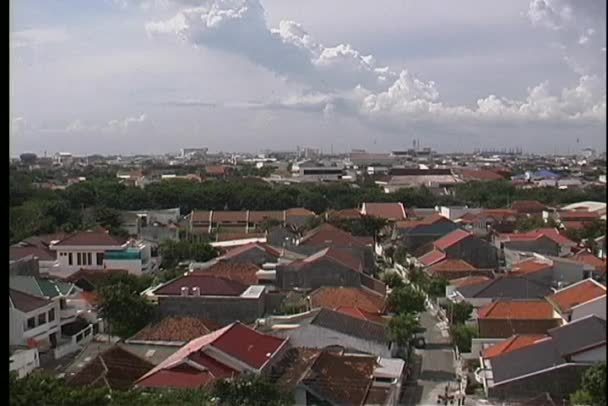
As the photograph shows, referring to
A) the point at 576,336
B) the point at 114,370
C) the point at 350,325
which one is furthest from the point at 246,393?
the point at 576,336

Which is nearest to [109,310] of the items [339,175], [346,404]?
[346,404]

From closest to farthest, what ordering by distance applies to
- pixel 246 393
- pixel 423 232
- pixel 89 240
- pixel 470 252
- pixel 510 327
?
1. pixel 246 393
2. pixel 510 327
3. pixel 470 252
4. pixel 89 240
5. pixel 423 232

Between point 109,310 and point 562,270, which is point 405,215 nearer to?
point 562,270

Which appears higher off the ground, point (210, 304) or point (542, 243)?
point (542, 243)

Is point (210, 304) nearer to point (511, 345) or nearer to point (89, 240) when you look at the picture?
point (511, 345)

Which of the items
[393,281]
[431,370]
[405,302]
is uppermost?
[405,302]

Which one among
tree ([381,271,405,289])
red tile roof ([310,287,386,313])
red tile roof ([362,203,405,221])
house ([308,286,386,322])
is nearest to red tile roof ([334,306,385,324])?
house ([308,286,386,322])

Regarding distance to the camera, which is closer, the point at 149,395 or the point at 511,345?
the point at 149,395
